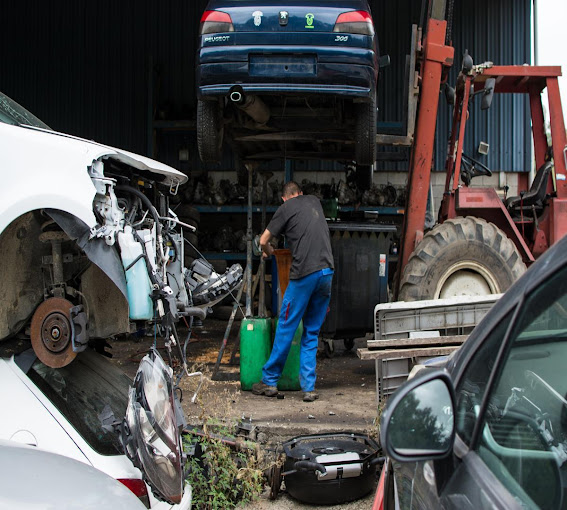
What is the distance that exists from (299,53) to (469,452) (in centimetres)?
466

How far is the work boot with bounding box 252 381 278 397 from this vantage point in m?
6.00

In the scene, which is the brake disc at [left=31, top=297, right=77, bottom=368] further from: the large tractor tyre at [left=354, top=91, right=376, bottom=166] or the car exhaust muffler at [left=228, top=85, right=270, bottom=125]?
the large tractor tyre at [left=354, top=91, right=376, bottom=166]

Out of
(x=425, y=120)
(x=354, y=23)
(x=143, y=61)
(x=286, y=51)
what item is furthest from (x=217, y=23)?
(x=143, y=61)

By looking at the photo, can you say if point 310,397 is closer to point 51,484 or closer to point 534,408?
point 51,484

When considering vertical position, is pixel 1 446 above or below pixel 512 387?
below

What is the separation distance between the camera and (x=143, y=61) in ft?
38.7

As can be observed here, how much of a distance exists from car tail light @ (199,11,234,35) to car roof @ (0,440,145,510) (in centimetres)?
435

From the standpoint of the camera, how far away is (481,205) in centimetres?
690

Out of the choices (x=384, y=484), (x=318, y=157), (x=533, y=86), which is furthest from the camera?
(x=318, y=157)

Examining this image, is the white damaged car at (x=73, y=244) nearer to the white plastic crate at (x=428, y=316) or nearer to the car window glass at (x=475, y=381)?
the car window glass at (x=475, y=381)

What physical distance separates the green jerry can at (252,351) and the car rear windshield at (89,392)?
2.61m

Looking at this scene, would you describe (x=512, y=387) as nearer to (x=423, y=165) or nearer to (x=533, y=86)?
(x=423, y=165)

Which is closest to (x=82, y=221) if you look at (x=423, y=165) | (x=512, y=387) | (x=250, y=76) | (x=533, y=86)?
(x=512, y=387)

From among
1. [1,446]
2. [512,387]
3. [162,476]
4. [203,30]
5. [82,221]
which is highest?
[203,30]
